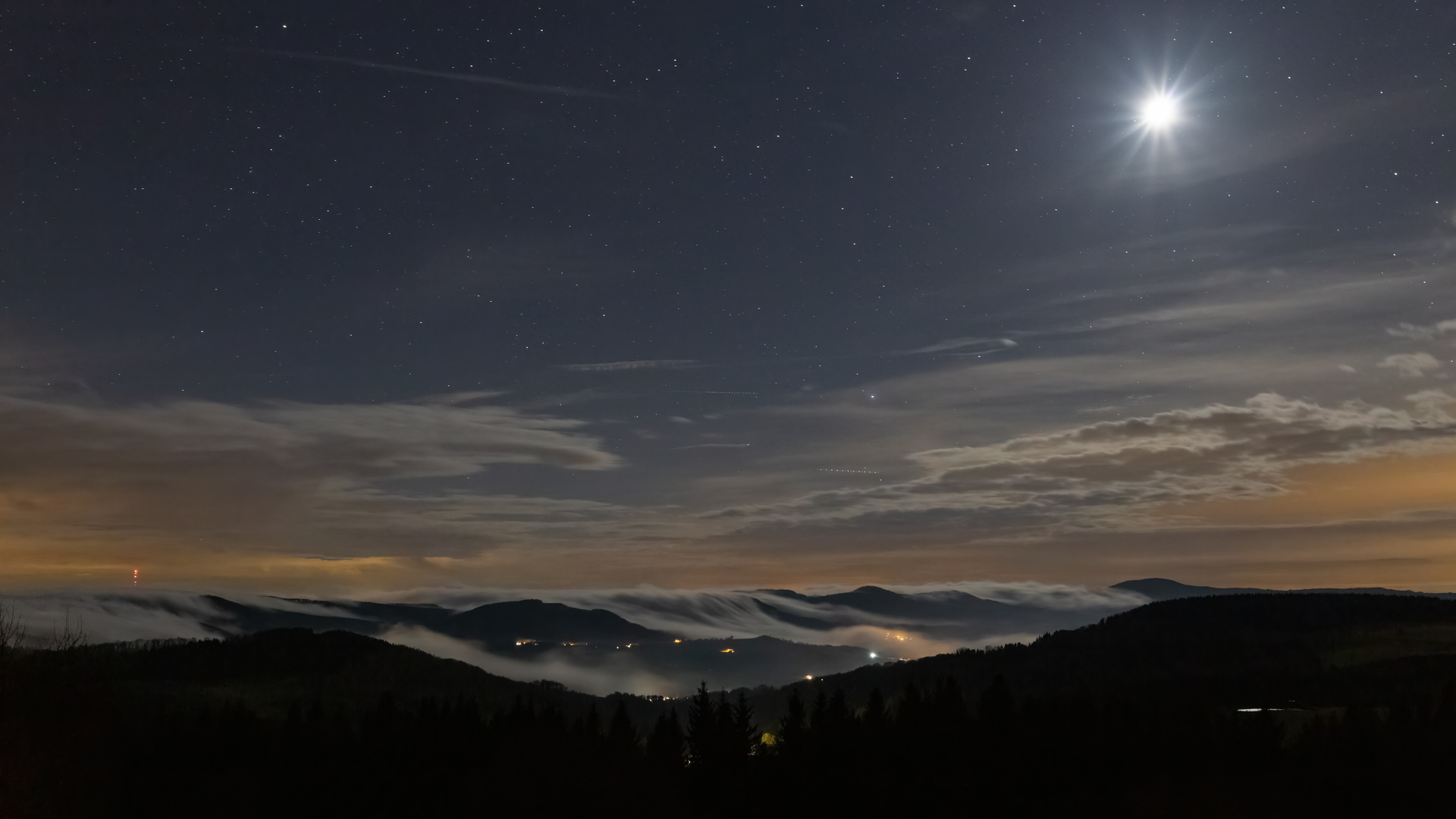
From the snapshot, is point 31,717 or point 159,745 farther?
point 159,745

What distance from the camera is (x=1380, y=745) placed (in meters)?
164

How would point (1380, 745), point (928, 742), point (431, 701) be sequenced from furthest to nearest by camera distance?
point (431, 701) → point (1380, 745) → point (928, 742)

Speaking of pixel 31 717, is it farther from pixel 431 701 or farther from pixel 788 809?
pixel 788 809

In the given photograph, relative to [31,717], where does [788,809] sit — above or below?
below

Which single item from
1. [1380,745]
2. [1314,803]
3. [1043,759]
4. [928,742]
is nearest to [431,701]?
[928,742]

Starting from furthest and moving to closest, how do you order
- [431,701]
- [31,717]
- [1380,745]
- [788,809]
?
[431,701] → [1380,745] → [788,809] → [31,717]

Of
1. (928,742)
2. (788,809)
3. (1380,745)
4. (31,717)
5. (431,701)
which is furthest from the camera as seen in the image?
(431,701)

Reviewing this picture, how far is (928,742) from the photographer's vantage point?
14950 cm

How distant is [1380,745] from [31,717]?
188440 millimetres

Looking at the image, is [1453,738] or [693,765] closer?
[693,765]

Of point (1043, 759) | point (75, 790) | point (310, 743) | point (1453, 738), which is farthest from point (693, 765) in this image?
point (1453, 738)

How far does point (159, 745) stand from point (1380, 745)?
188m

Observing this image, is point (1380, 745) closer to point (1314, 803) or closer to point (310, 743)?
point (1314, 803)

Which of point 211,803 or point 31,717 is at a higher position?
point 31,717
